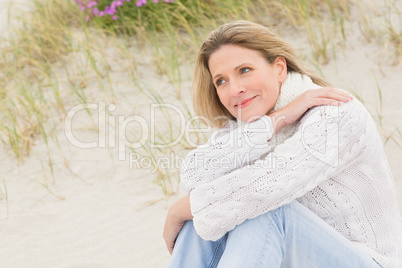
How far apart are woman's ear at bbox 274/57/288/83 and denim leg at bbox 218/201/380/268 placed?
51cm

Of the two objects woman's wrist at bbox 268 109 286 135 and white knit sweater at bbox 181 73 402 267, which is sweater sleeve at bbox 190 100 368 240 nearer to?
white knit sweater at bbox 181 73 402 267

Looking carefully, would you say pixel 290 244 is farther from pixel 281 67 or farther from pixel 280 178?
pixel 281 67

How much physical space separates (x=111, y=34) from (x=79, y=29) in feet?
1.17

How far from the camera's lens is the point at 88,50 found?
13.5ft

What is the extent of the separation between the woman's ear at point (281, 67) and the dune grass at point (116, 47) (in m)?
1.85

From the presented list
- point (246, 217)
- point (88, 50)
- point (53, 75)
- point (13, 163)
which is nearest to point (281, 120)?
point (246, 217)

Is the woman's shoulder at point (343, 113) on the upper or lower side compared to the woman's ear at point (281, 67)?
lower

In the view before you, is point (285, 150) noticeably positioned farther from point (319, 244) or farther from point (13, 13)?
point (13, 13)

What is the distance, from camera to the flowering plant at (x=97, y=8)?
430 cm

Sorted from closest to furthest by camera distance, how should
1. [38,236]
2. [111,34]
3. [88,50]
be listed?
[38,236]
[88,50]
[111,34]

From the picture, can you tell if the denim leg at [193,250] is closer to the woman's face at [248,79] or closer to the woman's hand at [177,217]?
the woman's hand at [177,217]

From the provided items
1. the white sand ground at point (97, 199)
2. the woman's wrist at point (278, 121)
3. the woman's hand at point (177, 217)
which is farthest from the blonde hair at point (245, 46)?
the white sand ground at point (97, 199)

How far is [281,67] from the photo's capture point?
6.61 feet

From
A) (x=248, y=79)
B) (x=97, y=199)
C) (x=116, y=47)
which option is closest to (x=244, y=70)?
(x=248, y=79)
